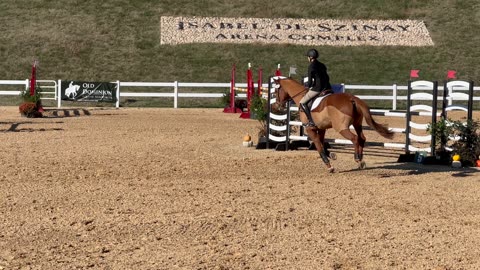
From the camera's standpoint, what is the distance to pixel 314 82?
15.8m

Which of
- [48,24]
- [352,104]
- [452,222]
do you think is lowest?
[452,222]

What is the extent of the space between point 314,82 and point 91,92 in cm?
2481

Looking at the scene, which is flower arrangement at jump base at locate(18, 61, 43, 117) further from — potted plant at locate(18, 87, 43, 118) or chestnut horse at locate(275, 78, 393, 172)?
chestnut horse at locate(275, 78, 393, 172)

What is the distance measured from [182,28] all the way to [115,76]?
7769 mm

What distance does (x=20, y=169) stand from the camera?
15.2 m

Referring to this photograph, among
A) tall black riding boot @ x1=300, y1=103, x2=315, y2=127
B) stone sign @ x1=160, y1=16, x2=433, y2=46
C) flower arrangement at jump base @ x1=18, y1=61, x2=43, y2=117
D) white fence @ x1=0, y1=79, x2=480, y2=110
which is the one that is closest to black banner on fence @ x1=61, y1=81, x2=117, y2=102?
white fence @ x1=0, y1=79, x2=480, y2=110

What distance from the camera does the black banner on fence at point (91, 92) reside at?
39125 millimetres

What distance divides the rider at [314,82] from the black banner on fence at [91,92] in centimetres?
2427

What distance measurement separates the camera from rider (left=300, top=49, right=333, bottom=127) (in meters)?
15.7

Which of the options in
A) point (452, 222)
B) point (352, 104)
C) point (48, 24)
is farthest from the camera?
point (48, 24)

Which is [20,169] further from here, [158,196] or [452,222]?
[452,222]

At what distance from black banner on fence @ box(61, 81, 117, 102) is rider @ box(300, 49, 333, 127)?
24274 millimetres

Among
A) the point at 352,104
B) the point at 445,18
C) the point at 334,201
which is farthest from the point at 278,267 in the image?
the point at 445,18

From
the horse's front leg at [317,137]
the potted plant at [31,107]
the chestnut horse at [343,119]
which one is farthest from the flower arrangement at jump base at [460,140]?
the potted plant at [31,107]
